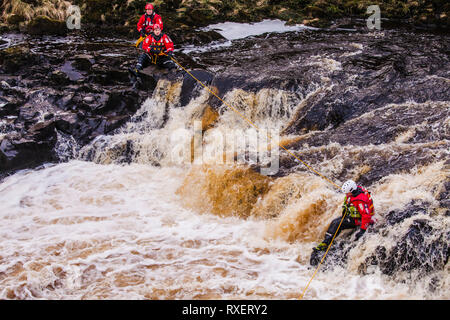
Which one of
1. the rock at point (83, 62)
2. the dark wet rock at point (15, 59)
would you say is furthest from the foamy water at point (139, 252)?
the dark wet rock at point (15, 59)

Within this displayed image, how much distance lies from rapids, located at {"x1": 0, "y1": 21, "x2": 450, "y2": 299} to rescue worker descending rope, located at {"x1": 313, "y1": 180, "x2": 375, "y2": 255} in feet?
0.59

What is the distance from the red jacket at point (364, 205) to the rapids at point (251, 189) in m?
0.18

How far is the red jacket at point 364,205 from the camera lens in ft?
19.1

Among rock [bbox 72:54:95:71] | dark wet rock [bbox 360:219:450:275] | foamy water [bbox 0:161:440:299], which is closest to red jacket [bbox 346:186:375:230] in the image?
dark wet rock [bbox 360:219:450:275]

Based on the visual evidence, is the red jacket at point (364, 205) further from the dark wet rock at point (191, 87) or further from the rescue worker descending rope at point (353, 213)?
the dark wet rock at point (191, 87)

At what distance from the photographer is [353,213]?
5.96 meters

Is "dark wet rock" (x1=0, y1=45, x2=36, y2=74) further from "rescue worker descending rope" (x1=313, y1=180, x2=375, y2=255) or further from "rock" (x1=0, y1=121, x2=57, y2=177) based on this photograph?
"rescue worker descending rope" (x1=313, y1=180, x2=375, y2=255)

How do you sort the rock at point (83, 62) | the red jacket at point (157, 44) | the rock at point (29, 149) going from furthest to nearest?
the rock at point (83, 62) < the red jacket at point (157, 44) < the rock at point (29, 149)

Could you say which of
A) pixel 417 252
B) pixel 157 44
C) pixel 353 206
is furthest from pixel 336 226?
pixel 157 44

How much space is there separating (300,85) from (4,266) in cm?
704

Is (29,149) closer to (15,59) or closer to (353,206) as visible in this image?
(15,59)

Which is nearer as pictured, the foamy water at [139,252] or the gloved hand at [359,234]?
the foamy water at [139,252]
